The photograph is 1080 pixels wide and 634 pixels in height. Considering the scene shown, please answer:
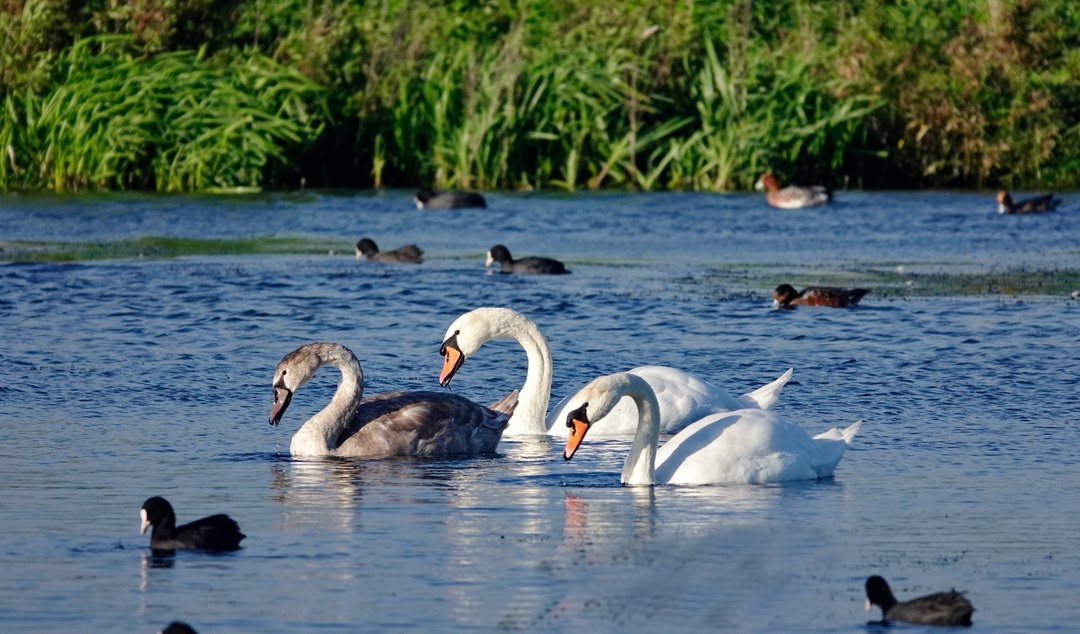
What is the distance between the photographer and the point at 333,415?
1020cm

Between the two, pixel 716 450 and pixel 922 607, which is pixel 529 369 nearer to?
Answer: pixel 716 450

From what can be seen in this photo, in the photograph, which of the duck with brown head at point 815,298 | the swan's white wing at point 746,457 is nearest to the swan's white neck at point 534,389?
the swan's white wing at point 746,457

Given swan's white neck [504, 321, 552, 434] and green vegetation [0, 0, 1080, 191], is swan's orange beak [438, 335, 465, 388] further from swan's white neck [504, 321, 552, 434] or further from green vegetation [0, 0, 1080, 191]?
green vegetation [0, 0, 1080, 191]

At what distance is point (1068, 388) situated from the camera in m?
12.0

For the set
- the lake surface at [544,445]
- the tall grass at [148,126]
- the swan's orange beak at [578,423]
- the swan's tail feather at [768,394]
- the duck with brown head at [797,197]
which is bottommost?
the lake surface at [544,445]

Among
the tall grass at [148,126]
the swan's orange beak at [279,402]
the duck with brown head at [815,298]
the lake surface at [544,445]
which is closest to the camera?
the lake surface at [544,445]

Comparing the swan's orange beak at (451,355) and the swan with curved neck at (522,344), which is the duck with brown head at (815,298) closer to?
the swan with curved neck at (522,344)

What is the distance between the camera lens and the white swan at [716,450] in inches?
360

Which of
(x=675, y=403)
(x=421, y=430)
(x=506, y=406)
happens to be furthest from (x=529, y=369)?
(x=421, y=430)

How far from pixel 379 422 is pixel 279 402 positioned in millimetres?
565

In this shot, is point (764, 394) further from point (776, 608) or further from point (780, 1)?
point (780, 1)

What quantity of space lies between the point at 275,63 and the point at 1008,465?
19.1 metres

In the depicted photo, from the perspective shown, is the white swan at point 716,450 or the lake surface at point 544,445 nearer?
the lake surface at point 544,445

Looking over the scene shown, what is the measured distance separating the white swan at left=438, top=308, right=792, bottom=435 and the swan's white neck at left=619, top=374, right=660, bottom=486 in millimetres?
1236
